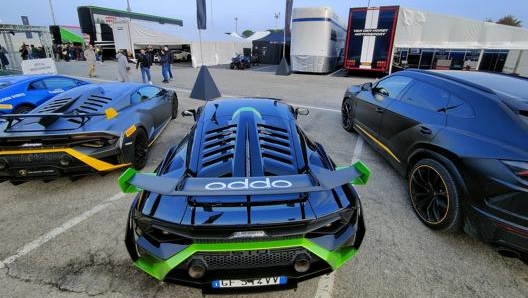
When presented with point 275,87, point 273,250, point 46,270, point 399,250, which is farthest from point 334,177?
point 275,87

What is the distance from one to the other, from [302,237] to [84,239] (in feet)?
7.26

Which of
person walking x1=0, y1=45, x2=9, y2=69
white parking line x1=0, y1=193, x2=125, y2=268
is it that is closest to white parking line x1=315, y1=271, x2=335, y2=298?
white parking line x1=0, y1=193, x2=125, y2=268

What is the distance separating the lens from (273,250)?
1636mm

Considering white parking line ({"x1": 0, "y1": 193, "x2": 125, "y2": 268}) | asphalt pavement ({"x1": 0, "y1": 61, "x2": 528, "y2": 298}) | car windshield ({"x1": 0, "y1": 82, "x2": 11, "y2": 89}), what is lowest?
white parking line ({"x1": 0, "y1": 193, "x2": 125, "y2": 268})

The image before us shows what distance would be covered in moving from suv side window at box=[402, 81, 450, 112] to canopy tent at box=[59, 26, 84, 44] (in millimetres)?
38057

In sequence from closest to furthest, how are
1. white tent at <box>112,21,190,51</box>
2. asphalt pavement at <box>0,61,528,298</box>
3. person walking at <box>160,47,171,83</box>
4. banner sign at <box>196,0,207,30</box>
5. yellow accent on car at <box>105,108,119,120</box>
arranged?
asphalt pavement at <box>0,61,528,298</box> → yellow accent on car at <box>105,108,119,120</box> → banner sign at <box>196,0,207,30</box> → person walking at <box>160,47,171,83</box> → white tent at <box>112,21,190,51</box>

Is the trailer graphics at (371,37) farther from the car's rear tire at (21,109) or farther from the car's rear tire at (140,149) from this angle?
the car's rear tire at (21,109)

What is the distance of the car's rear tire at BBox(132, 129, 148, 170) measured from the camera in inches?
152

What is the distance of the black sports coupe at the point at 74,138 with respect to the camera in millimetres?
3051

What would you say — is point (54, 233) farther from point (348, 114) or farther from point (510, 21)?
point (510, 21)

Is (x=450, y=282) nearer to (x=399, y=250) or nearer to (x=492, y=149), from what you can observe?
(x=399, y=250)

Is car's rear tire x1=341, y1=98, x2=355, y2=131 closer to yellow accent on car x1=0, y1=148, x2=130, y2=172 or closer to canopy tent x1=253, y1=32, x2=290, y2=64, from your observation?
yellow accent on car x1=0, y1=148, x2=130, y2=172

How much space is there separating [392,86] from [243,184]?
352 cm

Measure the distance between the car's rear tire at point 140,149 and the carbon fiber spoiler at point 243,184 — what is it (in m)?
2.31
